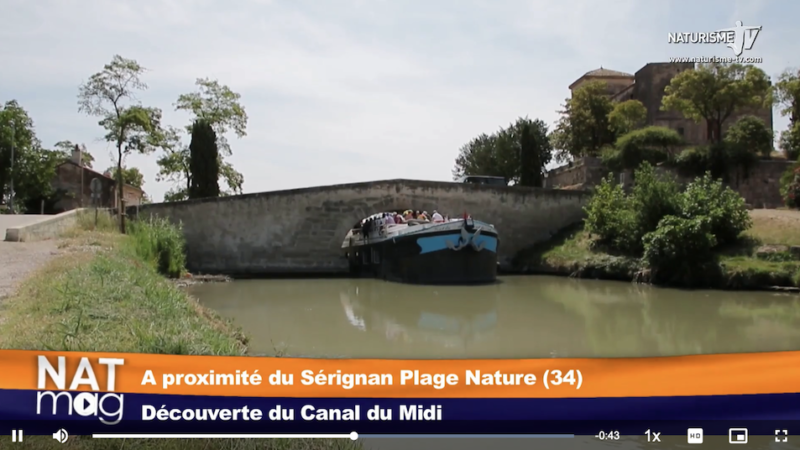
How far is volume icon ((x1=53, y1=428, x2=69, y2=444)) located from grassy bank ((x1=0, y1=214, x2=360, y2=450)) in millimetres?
23

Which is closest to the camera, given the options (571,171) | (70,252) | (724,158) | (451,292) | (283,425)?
(283,425)

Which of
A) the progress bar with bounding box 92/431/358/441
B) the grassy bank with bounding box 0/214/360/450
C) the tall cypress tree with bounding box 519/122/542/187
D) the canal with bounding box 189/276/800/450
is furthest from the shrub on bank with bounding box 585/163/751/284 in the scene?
the progress bar with bounding box 92/431/358/441

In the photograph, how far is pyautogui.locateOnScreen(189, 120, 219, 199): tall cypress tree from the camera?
94.3ft

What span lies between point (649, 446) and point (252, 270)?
2038cm

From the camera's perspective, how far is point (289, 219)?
2342 centimetres

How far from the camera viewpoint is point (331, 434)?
3285mm

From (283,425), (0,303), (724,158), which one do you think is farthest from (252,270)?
(283,425)

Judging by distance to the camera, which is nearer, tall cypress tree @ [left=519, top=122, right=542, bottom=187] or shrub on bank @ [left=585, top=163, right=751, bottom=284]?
shrub on bank @ [left=585, top=163, right=751, bottom=284]

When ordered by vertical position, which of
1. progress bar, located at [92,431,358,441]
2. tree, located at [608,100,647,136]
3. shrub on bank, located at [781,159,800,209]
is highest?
tree, located at [608,100,647,136]

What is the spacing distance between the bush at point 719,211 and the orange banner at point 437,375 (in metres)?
15.2

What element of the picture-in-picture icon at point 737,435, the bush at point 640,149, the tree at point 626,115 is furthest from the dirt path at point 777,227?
the tree at point 626,115

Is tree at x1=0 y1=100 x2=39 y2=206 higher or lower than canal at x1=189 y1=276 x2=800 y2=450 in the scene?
higher

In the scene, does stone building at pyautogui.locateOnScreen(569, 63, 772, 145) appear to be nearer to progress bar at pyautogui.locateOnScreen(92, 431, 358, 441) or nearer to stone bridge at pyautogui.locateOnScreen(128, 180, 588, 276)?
stone bridge at pyautogui.locateOnScreen(128, 180, 588, 276)

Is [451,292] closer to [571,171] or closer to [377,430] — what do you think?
[377,430]
